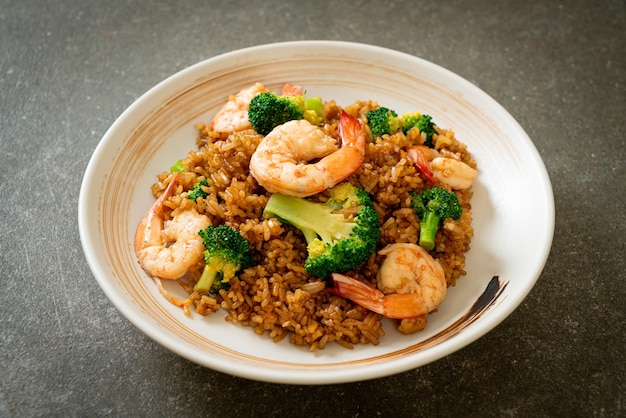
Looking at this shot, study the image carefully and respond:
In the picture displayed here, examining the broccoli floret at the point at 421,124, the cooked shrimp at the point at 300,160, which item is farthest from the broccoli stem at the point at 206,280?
the broccoli floret at the point at 421,124

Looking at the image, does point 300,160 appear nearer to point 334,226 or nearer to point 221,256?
point 334,226

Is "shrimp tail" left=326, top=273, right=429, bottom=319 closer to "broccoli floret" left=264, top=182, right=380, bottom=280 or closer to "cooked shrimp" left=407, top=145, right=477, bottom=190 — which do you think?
"broccoli floret" left=264, top=182, right=380, bottom=280

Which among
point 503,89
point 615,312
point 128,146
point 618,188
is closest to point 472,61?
point 503,89

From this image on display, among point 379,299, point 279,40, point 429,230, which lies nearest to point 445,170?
point 429,230

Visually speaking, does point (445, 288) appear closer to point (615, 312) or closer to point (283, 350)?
point (283, 350)

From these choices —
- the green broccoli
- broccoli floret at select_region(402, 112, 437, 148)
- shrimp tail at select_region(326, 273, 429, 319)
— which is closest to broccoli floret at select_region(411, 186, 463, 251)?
shrimp tail at select_region(326, 273, 429, 319)

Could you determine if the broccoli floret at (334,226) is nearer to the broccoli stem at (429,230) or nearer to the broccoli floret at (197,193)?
the broccoli stem at (429,230)
